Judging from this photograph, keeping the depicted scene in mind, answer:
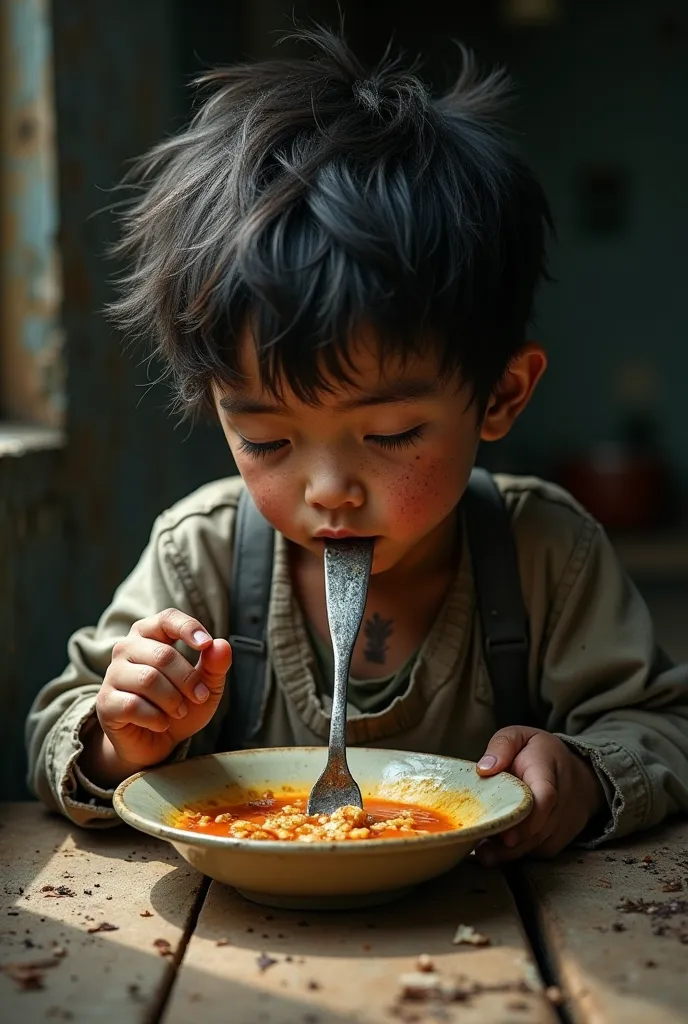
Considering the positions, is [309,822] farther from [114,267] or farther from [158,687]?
[114,267]

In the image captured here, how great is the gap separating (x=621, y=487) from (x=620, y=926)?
15.9 ft

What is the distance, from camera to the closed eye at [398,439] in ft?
4.87

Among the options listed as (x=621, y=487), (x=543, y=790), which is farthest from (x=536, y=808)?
(x=621, y=487)

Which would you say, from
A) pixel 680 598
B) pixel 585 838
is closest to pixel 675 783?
pixel 585 838

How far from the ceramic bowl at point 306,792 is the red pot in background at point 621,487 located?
15.0 ft

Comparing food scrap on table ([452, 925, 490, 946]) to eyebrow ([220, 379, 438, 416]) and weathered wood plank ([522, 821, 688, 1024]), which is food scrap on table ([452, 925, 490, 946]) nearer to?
weathered wood plank ([522, 821, 688, 1024])

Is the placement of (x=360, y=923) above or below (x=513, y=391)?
below

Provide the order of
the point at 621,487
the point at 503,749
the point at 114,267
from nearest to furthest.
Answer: the point at 503,749 → the point at 114,267 → the point at 621,487

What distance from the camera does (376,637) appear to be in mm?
1822

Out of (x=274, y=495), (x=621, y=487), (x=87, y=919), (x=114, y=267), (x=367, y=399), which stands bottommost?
(x=621, y=487)

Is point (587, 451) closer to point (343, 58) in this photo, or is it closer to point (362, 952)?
point (343, 58)

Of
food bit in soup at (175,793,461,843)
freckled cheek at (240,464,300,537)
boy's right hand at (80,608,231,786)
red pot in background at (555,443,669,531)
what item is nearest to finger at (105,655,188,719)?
boy's right hand at (80,608,231,786)

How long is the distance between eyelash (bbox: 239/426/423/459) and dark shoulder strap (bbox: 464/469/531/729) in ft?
1.16

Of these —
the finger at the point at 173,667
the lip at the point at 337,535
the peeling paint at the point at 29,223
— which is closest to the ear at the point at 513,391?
the lip at the point at 337,535
